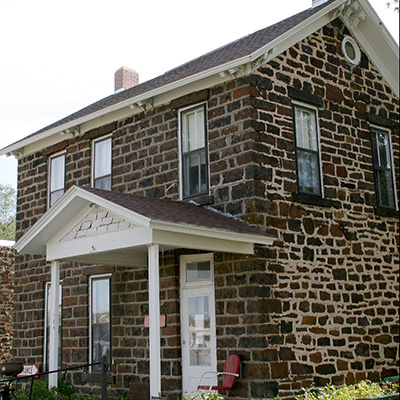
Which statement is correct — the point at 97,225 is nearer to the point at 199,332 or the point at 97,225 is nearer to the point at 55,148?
the point at 199,332

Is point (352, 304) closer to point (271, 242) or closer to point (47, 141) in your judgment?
point (271, 242)

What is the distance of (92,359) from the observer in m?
12.7

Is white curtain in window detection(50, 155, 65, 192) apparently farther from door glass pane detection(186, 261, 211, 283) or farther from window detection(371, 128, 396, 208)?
window detection(371, 128, 396, 208)

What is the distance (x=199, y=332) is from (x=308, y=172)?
357 centimetres

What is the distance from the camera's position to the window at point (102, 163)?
13.3 m

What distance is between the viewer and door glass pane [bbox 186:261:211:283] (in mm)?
10727

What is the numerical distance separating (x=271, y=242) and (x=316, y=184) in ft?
6.93

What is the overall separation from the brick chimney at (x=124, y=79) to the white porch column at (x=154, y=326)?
11.2 m

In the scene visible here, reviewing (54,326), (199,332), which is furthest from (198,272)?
(54,326)

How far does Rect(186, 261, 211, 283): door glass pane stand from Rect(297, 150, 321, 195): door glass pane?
7.36ft

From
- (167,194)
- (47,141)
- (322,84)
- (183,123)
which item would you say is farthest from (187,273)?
(47,141)

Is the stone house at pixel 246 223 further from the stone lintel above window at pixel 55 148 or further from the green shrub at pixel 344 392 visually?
the stone lintel above window at pixel 55 148

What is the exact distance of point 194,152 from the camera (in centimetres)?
1145

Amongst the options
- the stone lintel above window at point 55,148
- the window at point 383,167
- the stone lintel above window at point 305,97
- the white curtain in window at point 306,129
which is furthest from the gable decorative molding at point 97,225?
the window at point 383,167
